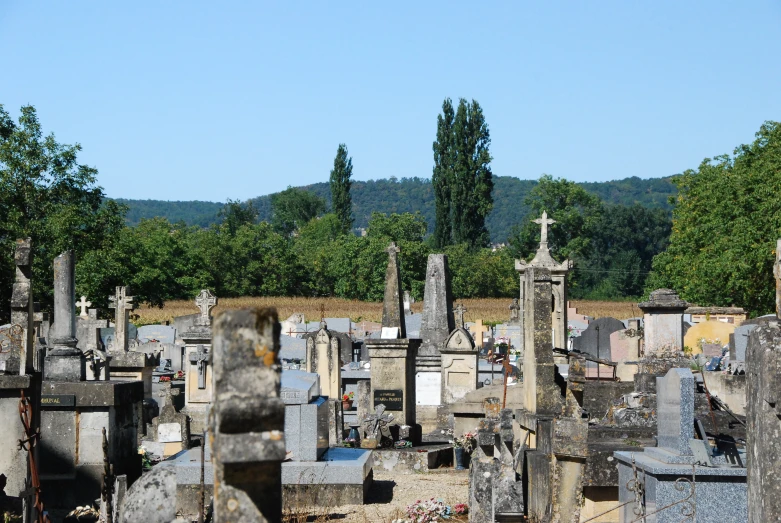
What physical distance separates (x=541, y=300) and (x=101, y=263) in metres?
23.5

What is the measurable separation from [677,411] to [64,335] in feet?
21.6

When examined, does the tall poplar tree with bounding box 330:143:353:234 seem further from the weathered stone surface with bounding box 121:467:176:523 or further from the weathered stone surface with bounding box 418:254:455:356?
the weathered stone surface with bounding box 121:467:176:523

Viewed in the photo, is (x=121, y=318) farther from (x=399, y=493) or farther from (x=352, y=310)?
(x=352, y=310)

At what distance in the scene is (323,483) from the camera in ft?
33.9

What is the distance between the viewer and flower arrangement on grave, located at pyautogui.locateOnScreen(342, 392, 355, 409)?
763 inches

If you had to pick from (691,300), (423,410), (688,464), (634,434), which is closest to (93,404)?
(634,434)

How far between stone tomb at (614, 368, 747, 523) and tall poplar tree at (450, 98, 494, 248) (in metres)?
63.0

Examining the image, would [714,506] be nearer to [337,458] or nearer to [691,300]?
[337,458]

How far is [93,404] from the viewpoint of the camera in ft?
31.9

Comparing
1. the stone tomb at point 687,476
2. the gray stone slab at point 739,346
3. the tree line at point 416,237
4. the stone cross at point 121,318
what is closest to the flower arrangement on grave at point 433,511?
the stone tomb at point 687,476

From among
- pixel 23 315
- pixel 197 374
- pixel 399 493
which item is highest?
pixel 23 315

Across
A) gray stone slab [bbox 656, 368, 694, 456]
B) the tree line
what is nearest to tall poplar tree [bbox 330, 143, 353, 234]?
the tree line

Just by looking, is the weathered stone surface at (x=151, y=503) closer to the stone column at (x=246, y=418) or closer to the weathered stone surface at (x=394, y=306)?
the stone column at (x=246, y=418)

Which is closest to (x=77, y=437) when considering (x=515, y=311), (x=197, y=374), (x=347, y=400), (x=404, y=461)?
(x=404, y=461)
